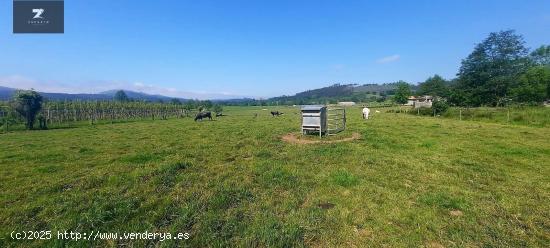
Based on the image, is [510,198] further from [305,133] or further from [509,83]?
[509,83]

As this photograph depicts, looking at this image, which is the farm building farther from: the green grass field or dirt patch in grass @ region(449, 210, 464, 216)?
dirt patch in grass @ region(449, 210, 464, 216)

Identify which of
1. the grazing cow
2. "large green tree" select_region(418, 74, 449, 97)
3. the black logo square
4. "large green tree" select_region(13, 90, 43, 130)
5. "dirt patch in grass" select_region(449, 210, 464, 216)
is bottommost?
"dirt patch in grass" select_region(449, 210, 464, 216)

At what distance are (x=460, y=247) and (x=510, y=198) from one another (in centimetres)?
306

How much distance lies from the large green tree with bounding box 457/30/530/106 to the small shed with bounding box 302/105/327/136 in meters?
44.7

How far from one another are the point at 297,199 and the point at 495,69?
184ft

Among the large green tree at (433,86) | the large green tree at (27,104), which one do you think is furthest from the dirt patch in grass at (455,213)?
the large green tree at (433,86)

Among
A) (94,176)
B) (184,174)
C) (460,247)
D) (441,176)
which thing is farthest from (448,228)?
(94,176)

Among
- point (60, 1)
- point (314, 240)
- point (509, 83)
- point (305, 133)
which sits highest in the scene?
point (60, 1)

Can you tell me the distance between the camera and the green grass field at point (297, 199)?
432 cm

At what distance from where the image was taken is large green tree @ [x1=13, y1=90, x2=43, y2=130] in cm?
3325

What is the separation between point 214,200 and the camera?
18.9ft

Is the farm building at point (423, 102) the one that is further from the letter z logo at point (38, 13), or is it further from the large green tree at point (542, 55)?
the letter z logo at point (38, 13)

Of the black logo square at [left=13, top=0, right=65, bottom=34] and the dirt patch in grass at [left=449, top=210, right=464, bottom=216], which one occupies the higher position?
the black logo square at [left=13, top=0, right=65, bottom=34]

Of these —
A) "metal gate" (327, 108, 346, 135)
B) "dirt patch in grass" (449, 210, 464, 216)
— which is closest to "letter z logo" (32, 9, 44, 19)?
"metal gate" (327, 108, 346, 135)
